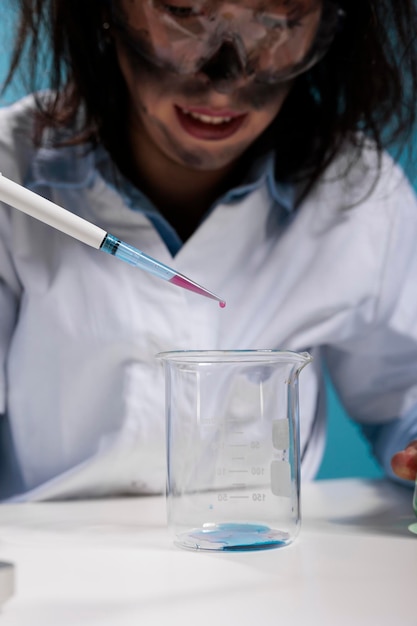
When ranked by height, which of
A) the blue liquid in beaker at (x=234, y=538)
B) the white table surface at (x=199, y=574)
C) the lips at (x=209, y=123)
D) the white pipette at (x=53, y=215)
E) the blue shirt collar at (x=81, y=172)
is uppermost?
the lips at (x=209, y=123)

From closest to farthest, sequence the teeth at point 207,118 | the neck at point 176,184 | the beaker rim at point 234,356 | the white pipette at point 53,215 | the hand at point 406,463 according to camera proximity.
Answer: the white pipette at point 53,215
the beaker rim at point 234,356
the hand at point 406,463
the teeth at point 207,118
the neck at point 176,184

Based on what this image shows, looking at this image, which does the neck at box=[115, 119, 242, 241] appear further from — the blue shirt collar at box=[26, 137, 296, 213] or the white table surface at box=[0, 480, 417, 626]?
the white table surface at box=[0, 480, 417, 626]

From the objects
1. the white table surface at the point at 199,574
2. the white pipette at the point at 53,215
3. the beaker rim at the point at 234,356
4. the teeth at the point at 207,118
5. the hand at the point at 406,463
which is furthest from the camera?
the teeth at the point at 207,118

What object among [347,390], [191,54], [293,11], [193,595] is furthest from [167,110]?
[193,595]

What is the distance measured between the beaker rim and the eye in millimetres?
527

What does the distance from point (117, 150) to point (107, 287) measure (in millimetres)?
264

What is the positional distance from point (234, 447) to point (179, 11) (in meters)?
0.63

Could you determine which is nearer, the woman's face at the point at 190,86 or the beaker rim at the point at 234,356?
the beaker rim at the point at 234,356

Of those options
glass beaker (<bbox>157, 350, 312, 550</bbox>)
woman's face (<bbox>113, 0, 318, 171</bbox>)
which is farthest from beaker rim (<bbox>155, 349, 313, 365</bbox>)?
woman's face (<bbox>113, 0, 318, 171</bbox>)

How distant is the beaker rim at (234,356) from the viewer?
1.03 metres

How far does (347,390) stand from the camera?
66.9 inches

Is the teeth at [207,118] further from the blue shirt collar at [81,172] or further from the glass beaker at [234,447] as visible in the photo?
the glass beaker at [234,447]

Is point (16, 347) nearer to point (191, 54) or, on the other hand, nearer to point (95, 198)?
point (95, 198)

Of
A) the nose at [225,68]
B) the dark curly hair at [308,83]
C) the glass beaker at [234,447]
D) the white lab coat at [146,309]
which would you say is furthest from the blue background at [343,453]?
the glass beaker at [234,447]
